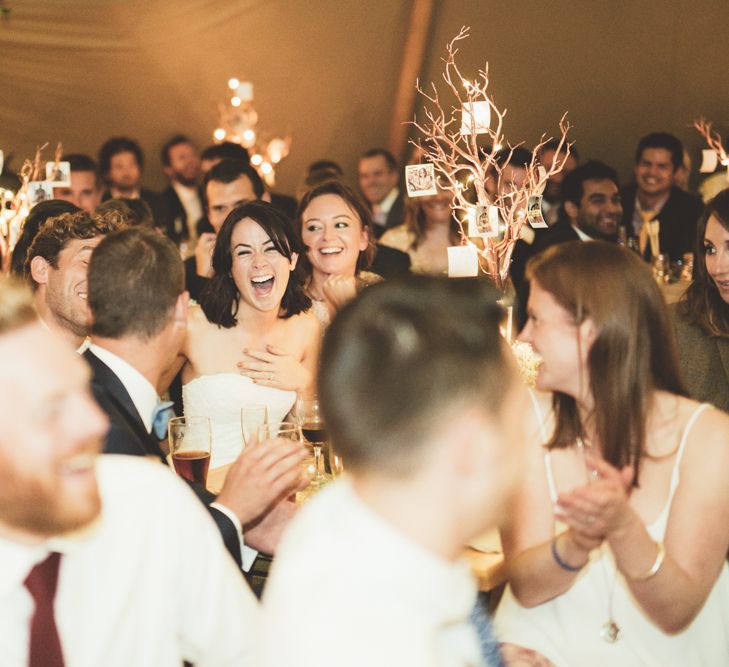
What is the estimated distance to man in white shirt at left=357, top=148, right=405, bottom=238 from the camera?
687 centimetres

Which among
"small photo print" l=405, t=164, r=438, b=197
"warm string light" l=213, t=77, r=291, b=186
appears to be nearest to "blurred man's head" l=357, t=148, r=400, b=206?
"warm string light" l=213, t=77, r=291, b=186

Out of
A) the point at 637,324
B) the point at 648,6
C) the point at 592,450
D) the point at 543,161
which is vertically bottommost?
the point at 592,450

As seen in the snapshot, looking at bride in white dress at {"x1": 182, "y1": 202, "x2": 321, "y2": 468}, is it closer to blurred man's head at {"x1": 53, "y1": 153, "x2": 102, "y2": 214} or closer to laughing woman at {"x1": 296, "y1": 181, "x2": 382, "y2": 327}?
laughing woman at {"x1": 296, "y1": 181, "x2": 382, "y2": 327}

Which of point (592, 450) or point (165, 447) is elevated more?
point (592, 450)

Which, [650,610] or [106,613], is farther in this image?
[650,610]

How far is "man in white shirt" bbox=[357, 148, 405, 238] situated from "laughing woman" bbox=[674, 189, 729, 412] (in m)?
3.78

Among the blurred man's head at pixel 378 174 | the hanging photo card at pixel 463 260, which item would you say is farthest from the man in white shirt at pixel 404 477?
the blurred man's head at pixel 378 174

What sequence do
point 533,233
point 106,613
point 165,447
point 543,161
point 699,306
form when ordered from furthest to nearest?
point 543,161 < point 533,233 < point 165,447 < point 699,306 < point 106,613

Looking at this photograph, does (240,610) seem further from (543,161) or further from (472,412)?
(543,161)

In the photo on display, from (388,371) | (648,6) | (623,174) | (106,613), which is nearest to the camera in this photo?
(388,371)

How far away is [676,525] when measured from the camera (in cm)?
176

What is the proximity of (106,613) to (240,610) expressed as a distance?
20 centimetres

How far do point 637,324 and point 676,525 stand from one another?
0.38 m

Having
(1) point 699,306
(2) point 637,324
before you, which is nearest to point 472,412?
(2) point 637,324
